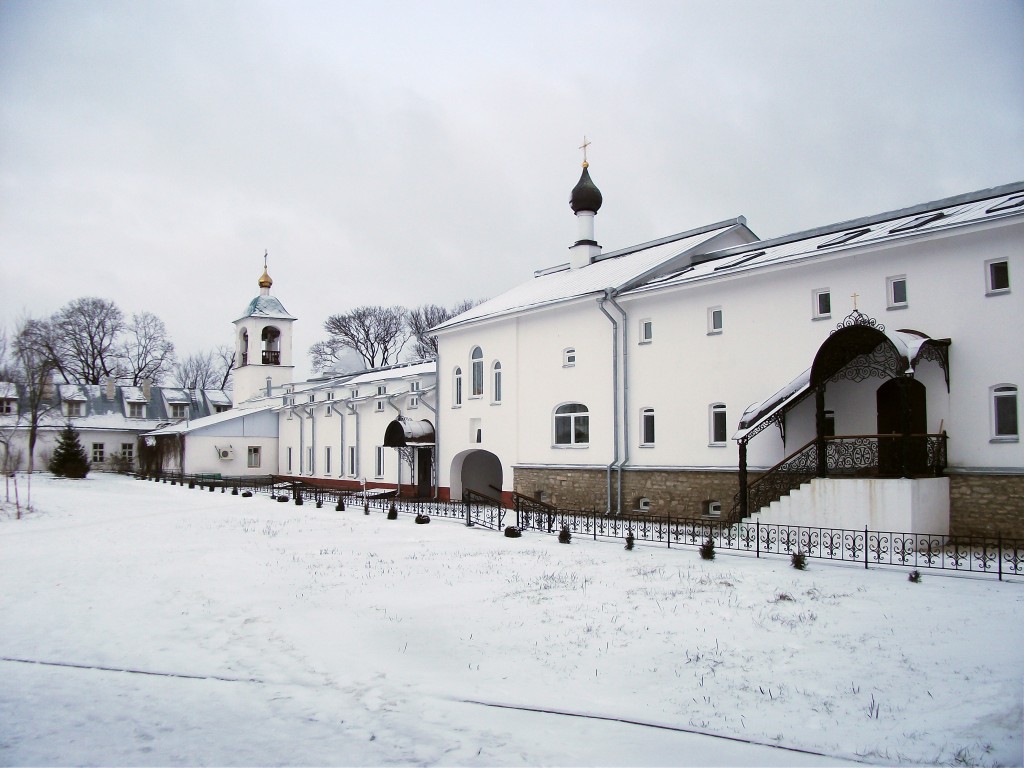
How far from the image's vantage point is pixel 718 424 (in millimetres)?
20188

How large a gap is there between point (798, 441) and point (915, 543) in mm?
4249

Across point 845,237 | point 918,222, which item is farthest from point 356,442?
point 918,222

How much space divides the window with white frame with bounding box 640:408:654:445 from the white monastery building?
0.15 feet

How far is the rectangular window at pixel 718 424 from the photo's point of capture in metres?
20.0

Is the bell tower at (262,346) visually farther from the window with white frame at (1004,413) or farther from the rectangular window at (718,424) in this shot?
the window with white frame at (1004,413)

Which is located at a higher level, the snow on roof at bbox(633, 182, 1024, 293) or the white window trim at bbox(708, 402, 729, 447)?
the snow on roof at bbox(633, 182, 1024, 293)

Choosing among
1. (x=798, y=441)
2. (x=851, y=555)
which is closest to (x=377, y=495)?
(x=798, y=441)

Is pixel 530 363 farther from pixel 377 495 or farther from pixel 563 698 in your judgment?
pixel 563 698

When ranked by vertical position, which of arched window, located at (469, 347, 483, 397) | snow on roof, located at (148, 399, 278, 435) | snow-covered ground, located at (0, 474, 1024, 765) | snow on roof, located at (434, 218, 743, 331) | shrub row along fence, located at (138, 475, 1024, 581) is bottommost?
snow-covered ground, located at (0, 474, 1024, 765)

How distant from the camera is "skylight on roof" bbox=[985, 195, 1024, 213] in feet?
49.3

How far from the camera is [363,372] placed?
46.3 meters

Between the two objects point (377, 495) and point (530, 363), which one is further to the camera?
point (377, 495)

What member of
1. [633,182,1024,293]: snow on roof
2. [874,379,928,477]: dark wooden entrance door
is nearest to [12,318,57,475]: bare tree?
[633,182,1024,293]: snow on roof

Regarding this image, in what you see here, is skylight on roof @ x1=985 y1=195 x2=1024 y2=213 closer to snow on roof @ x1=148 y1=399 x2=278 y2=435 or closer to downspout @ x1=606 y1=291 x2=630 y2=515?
downspout @ x1=606 y1=291 x2=630 y2=515
